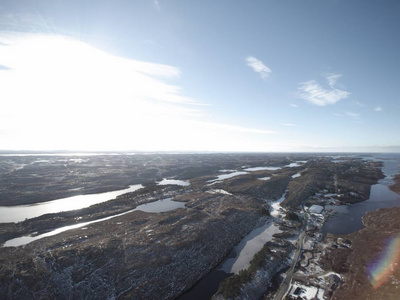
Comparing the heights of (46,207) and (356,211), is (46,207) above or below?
above

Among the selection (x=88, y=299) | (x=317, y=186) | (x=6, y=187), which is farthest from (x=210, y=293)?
(x=6, y=187)

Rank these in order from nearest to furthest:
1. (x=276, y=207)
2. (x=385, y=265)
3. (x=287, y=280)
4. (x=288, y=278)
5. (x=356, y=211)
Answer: (x=287, y=280) < (x=288, y=278) < (x=385, y=265) < (x=356, y=211) < (x=276, y=207)

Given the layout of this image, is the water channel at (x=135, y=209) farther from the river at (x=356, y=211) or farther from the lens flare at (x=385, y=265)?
the lens flare at (x=385, y=265)

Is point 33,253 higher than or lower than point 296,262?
higher

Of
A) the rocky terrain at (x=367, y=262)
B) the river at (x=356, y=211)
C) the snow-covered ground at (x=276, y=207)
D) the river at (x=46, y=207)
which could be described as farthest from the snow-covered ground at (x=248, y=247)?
the river at (x=46, y=207)

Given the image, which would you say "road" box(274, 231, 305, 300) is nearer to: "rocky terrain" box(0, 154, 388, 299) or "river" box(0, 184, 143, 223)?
"rocky terrain" box(0, 154, 388, 299)

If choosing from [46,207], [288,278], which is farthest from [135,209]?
[288,278]

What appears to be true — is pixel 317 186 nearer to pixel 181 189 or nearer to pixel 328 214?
pixel 328 214

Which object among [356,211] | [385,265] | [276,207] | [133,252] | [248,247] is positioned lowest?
[248,247]

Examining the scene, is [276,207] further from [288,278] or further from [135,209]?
[135,209]
